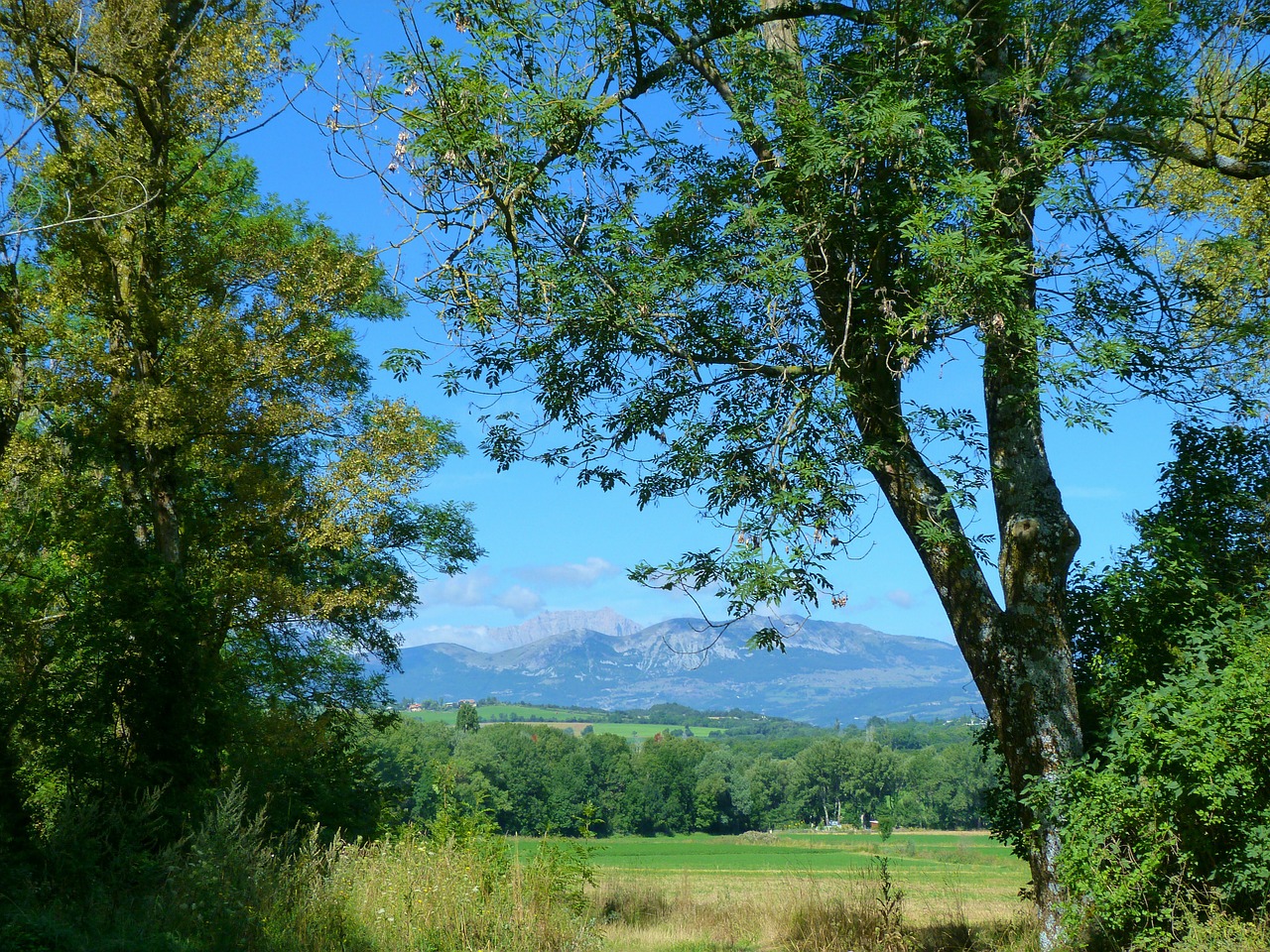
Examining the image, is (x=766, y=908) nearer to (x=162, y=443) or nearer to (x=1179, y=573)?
(x=1179, y=573)

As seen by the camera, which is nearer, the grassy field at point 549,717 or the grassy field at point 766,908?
the grassy field at point 766,908

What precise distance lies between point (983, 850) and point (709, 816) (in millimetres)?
29369

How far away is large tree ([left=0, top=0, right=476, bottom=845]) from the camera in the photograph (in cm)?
1030

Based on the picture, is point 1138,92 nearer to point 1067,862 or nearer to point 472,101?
point 472,101

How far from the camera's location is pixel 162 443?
41.9 ft

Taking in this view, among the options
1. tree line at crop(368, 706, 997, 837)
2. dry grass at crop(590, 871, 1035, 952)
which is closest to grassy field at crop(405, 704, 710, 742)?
tree line at crop(368, 706, 997, 837)

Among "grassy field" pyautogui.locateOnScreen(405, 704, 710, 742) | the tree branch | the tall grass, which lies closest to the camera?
the tall grass

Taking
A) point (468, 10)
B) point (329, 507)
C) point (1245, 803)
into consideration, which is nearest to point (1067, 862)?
point (1245, 803)

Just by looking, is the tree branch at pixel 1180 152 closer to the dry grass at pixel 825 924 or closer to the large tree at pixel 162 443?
the dry grass at pixel 825 924

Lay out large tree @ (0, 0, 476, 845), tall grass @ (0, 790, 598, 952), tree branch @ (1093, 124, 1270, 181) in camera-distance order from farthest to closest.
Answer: large tree @ (0, 0, 476, 845) → tree branch @ (1093, 124, 1270, 181) → tall grass @ (0, 790, 598, 952)

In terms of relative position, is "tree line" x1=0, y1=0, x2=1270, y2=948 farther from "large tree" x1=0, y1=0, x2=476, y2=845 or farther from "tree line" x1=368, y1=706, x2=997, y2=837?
"tree line" x1=368, y1=706, x2=997, y2=837

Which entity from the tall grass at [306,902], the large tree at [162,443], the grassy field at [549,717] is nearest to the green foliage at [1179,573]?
the tall grass at [306,902]

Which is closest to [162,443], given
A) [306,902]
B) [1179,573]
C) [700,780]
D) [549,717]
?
[306,902]

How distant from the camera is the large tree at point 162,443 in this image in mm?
10297
